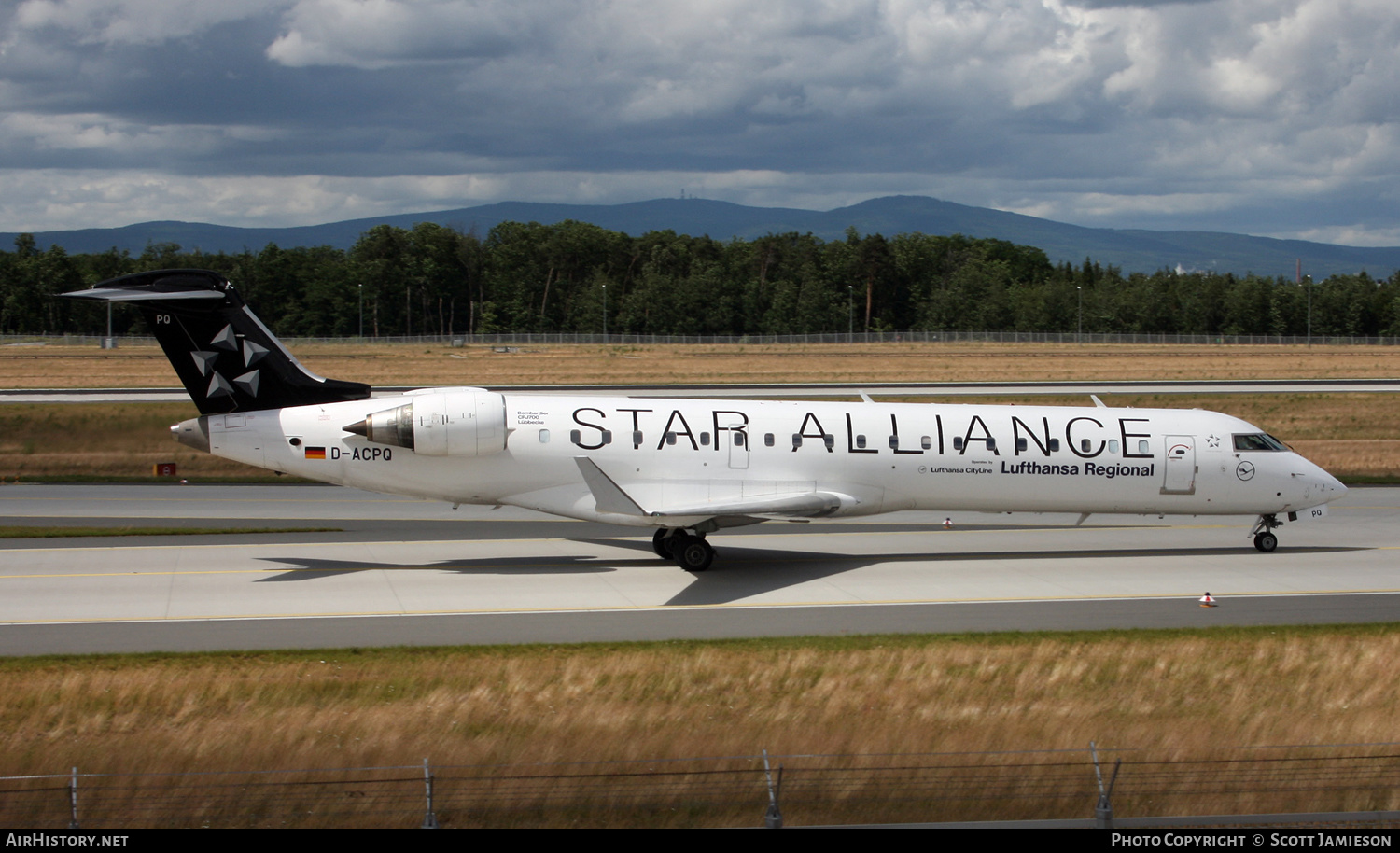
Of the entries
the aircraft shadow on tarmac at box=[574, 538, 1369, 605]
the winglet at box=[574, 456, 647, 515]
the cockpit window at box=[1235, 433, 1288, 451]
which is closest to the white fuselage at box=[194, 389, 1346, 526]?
the cockpit window at box=[1235, 433, 1288, 451]

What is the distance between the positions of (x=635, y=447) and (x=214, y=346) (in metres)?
8.88

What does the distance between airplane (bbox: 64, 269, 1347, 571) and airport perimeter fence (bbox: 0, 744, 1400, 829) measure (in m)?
10.3

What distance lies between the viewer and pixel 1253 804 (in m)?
12.5

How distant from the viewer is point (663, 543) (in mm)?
25344

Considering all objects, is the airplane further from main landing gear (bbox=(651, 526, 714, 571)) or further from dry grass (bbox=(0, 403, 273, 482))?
dry grass (bbox=(0, 403, 273, 482))

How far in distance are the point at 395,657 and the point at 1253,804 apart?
37.8 ft

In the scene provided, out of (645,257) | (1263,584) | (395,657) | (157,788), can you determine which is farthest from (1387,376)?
(645,257)

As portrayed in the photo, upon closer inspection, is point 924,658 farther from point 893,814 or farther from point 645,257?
point 645,257

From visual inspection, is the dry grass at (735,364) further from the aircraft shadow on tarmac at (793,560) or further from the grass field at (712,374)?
the aircraft shadow on tarmac at (793,560)

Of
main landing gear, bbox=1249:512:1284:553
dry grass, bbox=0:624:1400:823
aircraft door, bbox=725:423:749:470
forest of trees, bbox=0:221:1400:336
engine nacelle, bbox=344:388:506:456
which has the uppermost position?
forest of trees, bbox=0:221:1400:336

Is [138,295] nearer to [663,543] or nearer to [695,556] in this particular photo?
[663,543]

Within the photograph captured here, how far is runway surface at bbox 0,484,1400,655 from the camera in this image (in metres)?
19.6

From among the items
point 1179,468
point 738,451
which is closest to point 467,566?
point 738,451

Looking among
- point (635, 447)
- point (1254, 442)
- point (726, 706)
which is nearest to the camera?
point (726, 706)
